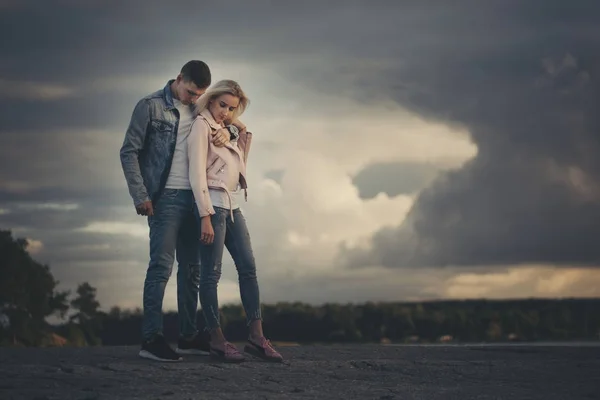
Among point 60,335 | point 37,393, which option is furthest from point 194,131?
point 60,335

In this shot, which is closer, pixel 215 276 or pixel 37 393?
pixel 37 393

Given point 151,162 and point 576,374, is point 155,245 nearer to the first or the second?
point 151,162

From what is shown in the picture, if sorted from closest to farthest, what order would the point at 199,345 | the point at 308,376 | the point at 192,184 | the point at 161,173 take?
the point at 308,376 → the point at 192,184 → the point at 161,173 → the point at 199,345

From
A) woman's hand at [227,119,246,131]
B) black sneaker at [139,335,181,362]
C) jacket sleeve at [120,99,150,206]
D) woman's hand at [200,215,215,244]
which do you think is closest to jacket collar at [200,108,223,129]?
woman's hand at [227,119,246,131]

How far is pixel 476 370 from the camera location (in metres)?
9.05

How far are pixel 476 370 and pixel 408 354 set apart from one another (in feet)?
4.12

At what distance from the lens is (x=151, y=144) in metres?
8.61

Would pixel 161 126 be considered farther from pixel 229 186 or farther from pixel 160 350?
pixel 160 350

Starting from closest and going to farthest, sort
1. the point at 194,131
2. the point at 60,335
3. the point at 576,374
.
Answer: the point at 194,131 → the point at 576,374 → the point at 60,335

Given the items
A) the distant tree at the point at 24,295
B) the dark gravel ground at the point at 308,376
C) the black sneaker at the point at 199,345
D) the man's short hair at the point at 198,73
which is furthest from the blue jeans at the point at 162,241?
the distant tree at the point at 24,295

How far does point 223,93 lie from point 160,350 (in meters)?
2.25

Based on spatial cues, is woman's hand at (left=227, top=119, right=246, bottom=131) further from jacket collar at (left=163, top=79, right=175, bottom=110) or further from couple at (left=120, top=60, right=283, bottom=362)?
jacket collar at (left=163, top=79, right=175, bottom=110)

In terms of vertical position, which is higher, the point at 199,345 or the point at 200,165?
the point at 200,165

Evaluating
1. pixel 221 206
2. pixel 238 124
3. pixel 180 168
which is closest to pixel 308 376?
pixel 221 206
